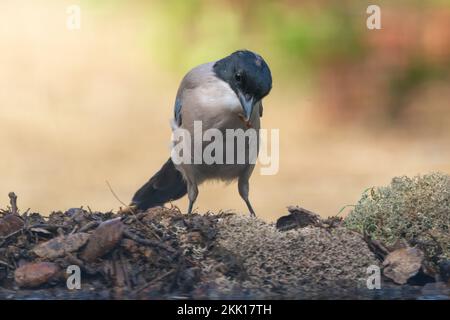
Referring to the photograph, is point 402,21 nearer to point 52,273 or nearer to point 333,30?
point 333,30

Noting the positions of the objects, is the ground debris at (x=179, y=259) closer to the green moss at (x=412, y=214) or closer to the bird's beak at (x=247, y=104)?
the green moss at (x=412, y=214)

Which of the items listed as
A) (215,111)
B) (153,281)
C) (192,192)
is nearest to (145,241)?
(153,281)

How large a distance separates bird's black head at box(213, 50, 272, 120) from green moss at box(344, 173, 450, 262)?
68cm

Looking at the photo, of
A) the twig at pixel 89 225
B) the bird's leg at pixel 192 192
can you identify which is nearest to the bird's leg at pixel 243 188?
the bird's leg at pixel 192 192

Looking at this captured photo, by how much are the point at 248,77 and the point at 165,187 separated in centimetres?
171

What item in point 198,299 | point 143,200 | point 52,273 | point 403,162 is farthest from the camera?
point 403,162

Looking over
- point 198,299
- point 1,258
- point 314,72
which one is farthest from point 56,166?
point 198,299

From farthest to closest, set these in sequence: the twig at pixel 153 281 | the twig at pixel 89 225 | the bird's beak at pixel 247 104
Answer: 1. the bird's beak at pixel 247 104
2. the twig at pixel 89 225
3. the twig at pixel 153 281

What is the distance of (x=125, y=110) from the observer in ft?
22.1

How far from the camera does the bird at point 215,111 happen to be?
4.51 metres

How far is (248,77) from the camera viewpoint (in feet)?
14.6

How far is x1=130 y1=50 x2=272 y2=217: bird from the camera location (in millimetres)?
4512

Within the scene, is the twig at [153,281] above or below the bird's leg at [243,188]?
below

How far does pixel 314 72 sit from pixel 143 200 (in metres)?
1.32
